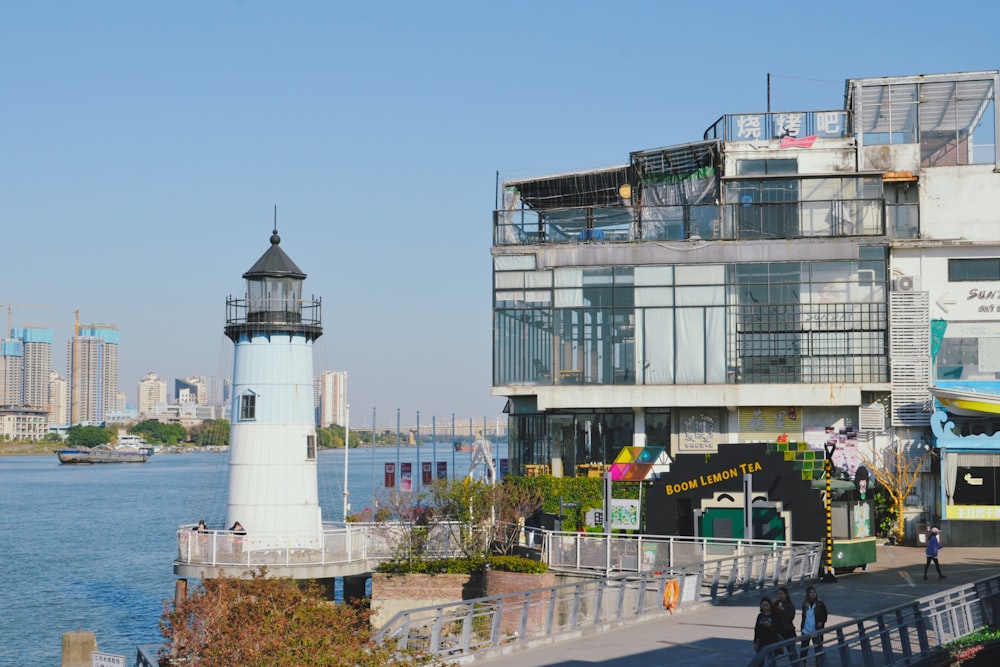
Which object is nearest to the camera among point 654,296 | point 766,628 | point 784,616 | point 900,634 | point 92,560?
point 766,628

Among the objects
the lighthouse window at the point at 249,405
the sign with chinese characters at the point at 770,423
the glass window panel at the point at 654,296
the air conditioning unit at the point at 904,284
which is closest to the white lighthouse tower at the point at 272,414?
the lighthouse window at the point at 249,405

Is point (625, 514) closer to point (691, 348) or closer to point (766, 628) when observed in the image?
point (691, 348)

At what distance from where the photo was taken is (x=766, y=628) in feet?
69.5

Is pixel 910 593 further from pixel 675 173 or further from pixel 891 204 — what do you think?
pixel 675 173

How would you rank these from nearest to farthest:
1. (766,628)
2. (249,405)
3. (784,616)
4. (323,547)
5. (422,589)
Answer: (766,628), (784,616), (422,589), (323,547), (249,405)

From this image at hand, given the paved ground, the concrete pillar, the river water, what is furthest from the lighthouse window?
the paved ground

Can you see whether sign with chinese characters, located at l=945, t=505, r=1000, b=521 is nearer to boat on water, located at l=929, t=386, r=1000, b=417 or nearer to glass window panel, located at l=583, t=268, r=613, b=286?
boat on water, located at l=929, t=386, r=1000, b=417

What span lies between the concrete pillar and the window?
33.8 m

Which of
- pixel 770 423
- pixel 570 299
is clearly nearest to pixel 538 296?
pixel 570 299

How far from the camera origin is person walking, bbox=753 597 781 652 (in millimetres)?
21141

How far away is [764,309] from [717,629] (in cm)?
2316

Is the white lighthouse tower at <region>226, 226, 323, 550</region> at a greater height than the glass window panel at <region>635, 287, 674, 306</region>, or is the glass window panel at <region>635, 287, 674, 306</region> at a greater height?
the glass window panel at <region>635, 287, 674, 306</region>

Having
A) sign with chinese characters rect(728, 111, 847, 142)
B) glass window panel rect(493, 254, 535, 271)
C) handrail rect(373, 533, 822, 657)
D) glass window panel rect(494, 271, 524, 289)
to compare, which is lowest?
handrail rect(373, 533, 822, 657)

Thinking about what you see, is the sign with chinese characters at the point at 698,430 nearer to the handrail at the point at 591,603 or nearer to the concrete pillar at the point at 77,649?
the handrail at the point at 591,603
